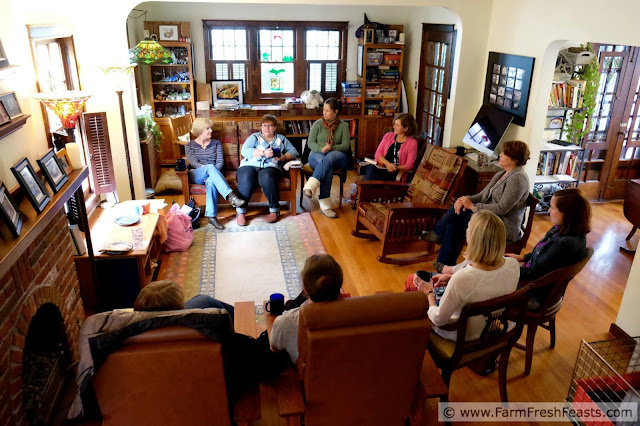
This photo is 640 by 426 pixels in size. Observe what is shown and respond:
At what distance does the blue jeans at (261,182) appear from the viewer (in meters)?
5.09

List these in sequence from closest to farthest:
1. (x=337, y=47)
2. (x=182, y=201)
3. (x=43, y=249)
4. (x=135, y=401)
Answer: (x=135, y=401)
(x=43, y=249)
(x=182, y=201)
(x=337, y=47)

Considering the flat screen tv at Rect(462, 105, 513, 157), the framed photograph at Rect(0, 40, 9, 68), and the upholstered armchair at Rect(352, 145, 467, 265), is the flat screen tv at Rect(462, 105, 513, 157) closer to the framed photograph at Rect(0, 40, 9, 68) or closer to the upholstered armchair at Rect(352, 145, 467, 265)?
the upholstered armchair at Rect(352, 145, 467, 265)

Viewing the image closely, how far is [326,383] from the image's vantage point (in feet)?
6.56

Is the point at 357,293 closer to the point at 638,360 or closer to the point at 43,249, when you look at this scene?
the point at 638,360

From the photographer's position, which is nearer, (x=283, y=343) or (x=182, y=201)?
(x=283, y=343)

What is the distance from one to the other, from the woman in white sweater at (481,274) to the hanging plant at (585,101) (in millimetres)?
3633

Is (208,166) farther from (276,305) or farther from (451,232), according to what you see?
(276,305)

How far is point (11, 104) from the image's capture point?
100 inches

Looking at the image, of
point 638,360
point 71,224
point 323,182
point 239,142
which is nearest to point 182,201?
point 239,142

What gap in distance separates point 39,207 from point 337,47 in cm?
582

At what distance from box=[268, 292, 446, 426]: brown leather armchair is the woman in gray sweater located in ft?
6.29

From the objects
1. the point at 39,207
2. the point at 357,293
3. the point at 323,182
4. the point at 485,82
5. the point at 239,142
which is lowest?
the point at 357,293

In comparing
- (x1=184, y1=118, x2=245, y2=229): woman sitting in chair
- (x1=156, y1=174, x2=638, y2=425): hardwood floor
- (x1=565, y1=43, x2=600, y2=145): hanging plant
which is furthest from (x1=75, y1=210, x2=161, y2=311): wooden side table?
(x1=565, y1=43, x2=600, y2=145): hanging plant

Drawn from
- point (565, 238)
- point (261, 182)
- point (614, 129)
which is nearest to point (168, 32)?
point (261, 182)
